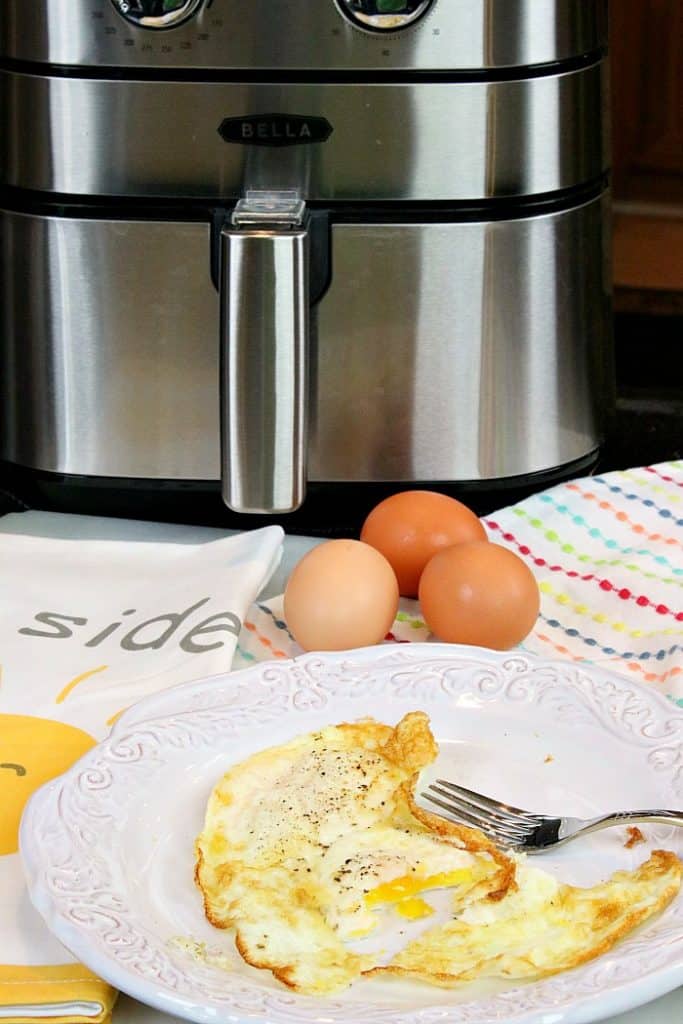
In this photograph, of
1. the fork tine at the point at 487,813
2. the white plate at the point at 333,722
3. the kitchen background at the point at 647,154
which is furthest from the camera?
the kitchen background at the point at 647,154

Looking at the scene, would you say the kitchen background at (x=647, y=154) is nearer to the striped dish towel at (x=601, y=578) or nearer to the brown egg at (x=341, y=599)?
the striped dish towel at (x=601, y=578)

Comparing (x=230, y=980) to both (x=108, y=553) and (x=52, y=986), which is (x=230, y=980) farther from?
(x=108, y=553)

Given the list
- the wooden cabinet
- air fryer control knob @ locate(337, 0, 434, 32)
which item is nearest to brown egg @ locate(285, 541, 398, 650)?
air fryer control knob @ locate(337, 0, 434, 32)

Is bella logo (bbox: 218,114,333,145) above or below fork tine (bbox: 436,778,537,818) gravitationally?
above

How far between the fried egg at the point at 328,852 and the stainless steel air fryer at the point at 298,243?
0.58ft

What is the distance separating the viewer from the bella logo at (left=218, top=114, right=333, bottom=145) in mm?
720

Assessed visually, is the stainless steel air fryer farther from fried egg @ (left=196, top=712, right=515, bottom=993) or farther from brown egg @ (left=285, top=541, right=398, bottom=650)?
fried egg @ (left=196, top=712, right=515, bottom=993)

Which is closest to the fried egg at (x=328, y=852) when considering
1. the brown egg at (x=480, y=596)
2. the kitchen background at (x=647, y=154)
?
the brown egg at (x=480, y=596)

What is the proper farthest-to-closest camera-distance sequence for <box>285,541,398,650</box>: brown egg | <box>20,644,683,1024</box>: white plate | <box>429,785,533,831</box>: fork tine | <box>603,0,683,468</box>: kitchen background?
<box>603,0,683,468</box>: kitchen background → <box>285,541,398,650</box>: brown egg → <box>429,785,533,831</box>: fork tine → <box>20,644,683,1024</box>: white plate

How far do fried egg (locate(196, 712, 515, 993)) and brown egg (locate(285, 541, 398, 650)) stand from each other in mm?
98

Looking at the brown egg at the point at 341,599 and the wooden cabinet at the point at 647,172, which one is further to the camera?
the wooden cabinet at the point at 647,172

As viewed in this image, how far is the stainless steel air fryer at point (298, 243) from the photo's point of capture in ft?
2.28

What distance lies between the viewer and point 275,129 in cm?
72

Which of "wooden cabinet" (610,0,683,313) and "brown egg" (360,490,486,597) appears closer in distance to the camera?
"brown egg" (360,490,486,597)
